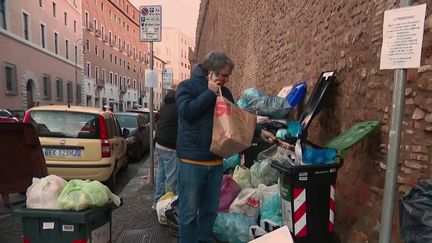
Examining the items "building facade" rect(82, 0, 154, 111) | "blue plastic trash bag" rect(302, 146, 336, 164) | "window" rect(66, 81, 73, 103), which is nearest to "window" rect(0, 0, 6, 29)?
"window" rect(66, 81, 73, 103)

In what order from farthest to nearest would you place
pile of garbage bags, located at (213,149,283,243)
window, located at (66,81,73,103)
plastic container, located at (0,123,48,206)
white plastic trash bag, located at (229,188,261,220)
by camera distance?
window, located at (66,81,73,103), plastic container, located at (0,123,48,206), white plastic trash bag, located at (229,188,261,220), pile of garbage bags, located at (213,149,283,243)

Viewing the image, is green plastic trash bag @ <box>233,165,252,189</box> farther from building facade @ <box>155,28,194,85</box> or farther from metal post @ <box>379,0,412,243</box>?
building facade @ <box>155,28,194,85</box>

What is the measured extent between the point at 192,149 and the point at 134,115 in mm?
10386

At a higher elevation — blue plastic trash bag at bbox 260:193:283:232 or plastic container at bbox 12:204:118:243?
plastic container at bbox 12:204:118:243

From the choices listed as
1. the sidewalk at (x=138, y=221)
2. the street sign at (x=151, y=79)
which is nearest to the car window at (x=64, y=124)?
the sidewalk at (x=138, y=221)

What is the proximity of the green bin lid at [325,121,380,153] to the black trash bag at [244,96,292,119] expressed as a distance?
88.5 inches

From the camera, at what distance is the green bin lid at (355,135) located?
3.64m

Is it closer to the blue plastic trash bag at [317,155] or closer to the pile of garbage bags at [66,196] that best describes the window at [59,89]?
the pile of garbage bags at [66,196]

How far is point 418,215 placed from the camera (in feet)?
7.18

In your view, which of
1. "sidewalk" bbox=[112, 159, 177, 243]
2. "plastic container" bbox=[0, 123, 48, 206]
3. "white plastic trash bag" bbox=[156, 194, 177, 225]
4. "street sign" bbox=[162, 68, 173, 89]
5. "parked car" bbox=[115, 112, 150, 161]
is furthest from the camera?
"street sign" bbox=[162, 68, 173, 89]

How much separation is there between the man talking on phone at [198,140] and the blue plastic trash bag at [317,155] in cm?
79

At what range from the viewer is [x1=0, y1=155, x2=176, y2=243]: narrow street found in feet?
16.1

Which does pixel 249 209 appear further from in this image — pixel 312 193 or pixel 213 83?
pixel 213 83

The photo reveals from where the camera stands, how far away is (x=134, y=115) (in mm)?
13617
